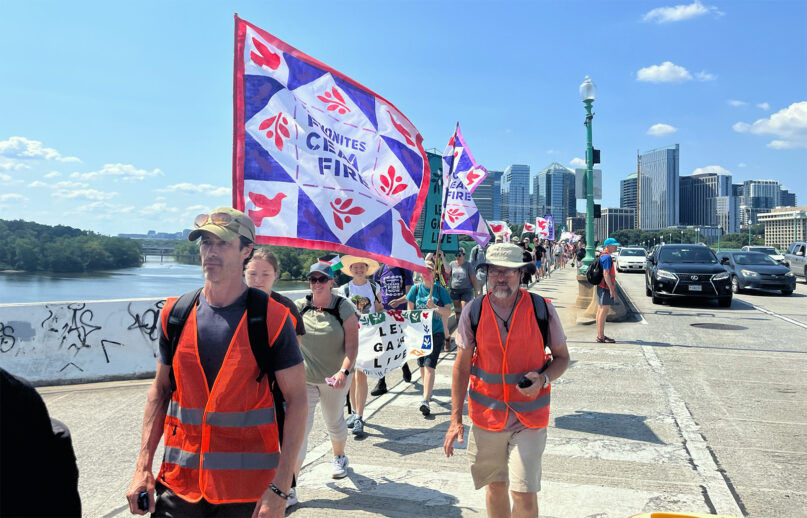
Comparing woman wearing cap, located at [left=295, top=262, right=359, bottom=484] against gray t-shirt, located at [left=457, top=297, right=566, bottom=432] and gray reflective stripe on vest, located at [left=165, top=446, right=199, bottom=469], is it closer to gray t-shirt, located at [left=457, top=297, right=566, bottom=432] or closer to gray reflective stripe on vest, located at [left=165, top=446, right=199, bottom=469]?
gray t-shirt, located at [left=457, top=297, right=566, bottom=432]

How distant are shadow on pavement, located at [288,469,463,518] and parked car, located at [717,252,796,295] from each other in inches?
720

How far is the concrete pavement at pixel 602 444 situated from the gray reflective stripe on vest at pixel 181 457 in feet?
5.84

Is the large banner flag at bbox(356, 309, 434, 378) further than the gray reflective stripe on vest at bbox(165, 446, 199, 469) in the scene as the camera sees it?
Yes

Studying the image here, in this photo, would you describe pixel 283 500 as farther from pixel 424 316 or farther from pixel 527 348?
pixel 424 316

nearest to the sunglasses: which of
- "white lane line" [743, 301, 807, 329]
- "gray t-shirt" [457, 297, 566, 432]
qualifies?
"gray t-shirt" [457, 297, 566, 432]

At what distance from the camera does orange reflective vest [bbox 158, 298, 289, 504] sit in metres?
2.35

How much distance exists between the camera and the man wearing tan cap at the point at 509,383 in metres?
3.22

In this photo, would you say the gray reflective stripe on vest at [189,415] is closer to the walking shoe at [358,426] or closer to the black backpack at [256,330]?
the black backpack at [256,330]

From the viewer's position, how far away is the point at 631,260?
37.1m

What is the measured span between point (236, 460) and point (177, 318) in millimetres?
631

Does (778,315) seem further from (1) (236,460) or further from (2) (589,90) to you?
(1) (236,460)

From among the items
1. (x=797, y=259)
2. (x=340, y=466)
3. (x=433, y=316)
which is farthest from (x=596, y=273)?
(x=797, y=259)

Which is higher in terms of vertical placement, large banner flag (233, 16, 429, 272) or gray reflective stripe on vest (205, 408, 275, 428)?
large banner flag (233, 16, 429, 272)

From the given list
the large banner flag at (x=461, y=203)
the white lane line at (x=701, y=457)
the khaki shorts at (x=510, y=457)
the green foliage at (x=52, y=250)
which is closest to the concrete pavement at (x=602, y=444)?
the white lane line at (x=701, y=457)
